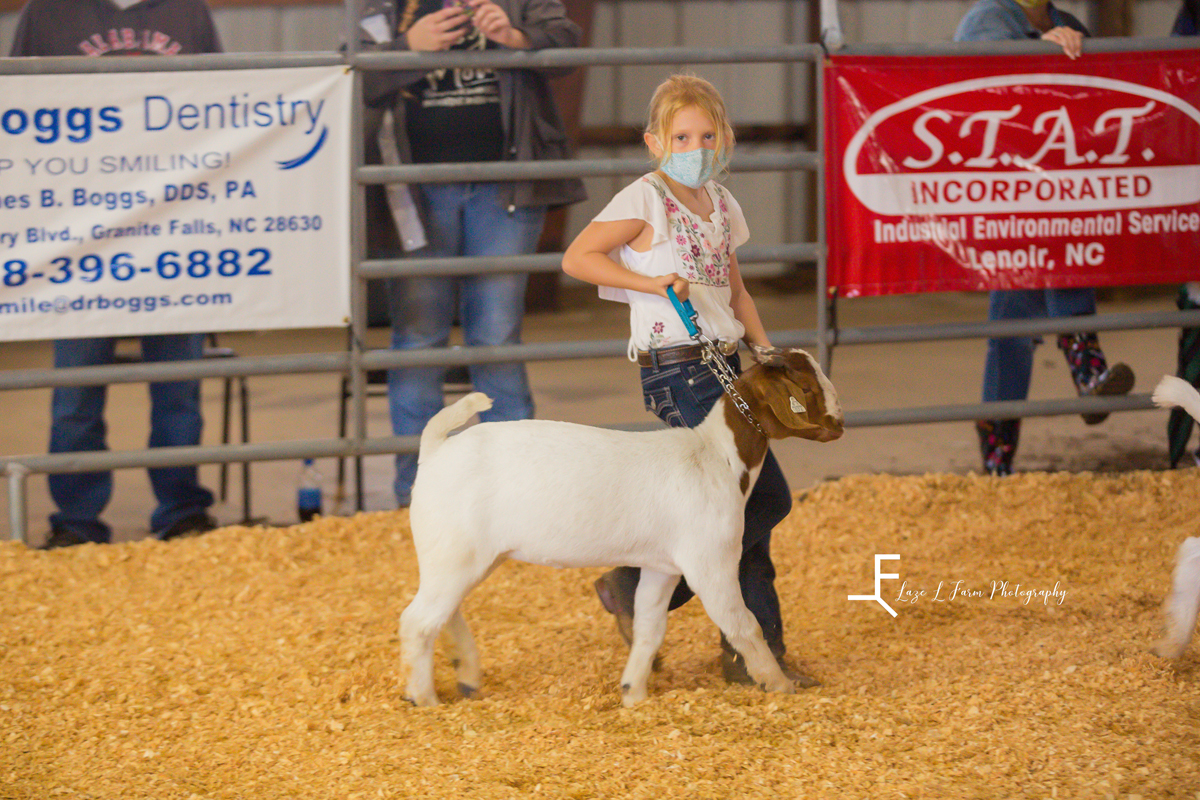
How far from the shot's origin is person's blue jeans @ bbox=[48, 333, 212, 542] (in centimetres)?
452

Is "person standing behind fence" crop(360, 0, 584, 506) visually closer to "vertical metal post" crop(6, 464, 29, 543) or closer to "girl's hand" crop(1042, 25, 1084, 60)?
"vertical metal post" crop(6, 464, 29, 543)

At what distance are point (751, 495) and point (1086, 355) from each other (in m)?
2.74

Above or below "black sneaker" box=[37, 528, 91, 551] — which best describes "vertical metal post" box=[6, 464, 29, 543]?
above

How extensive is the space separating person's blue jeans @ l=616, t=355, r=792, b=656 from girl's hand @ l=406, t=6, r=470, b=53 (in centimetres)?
198

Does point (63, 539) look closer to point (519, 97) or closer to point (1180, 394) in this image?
point (519, 97)

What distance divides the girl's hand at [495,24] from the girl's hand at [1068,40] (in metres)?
2.09

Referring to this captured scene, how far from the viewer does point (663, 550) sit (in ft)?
8.74

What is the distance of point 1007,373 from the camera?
5059mm

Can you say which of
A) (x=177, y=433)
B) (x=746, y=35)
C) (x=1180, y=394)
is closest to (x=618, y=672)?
(x=1180, y=394)

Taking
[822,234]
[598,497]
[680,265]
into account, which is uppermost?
[680,265]

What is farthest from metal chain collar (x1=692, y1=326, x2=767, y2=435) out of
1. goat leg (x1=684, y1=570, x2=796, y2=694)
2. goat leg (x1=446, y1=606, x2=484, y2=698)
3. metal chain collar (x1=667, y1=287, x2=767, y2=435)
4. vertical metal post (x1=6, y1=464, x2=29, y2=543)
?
vertical metal post (x1=6, y1=464, x2=29, y2=543)

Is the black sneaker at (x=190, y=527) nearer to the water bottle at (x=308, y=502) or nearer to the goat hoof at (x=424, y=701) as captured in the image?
the water bottle at (x=308, y=502)

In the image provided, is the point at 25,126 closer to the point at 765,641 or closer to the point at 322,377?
the point at 765,641

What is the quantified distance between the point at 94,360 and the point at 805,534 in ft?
9.21
